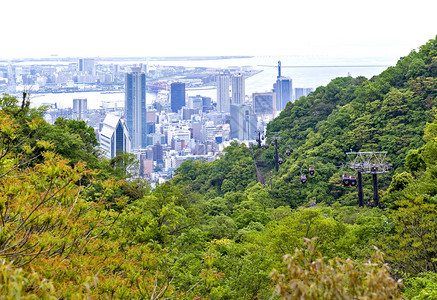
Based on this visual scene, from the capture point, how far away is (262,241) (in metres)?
12.2

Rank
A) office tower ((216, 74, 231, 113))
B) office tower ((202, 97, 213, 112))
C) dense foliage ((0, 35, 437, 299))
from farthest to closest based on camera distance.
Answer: office tower ((202, 97, 213, 112)) → office tower ((216, 74, 231, 113)) → dense foliage ((0, 35, 437, 299))

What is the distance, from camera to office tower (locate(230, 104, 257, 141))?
3017 inches

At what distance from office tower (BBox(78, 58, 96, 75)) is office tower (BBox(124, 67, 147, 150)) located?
17.1m

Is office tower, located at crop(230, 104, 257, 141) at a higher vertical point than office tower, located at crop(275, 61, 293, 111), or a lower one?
lower

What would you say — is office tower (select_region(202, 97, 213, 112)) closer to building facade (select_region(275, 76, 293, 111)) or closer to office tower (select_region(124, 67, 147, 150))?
office tower (select_region(124, 67, 147, 150))

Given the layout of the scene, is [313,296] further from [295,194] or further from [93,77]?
[93,77]

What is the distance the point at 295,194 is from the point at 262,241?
41.5 ft

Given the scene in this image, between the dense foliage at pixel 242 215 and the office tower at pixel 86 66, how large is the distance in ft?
262

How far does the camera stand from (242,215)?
55.7 feet

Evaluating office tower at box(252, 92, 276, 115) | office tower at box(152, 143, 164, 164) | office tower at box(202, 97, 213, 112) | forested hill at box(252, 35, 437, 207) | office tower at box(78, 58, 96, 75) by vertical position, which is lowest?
office tower at box(152, 143, 164, 164)

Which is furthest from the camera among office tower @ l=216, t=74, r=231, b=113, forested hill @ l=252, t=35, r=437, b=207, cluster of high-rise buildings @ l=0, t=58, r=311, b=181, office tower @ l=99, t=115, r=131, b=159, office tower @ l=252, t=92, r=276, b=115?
office tower @ l=216, t=74, r=231, b=113

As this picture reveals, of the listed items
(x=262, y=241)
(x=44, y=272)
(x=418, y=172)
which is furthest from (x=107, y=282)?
(x=418, y=172)

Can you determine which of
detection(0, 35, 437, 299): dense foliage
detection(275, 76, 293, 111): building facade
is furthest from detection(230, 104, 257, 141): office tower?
detection(0, 35, 437, 299): dense foliage

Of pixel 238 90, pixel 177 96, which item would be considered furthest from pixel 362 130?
pixel 177 96
